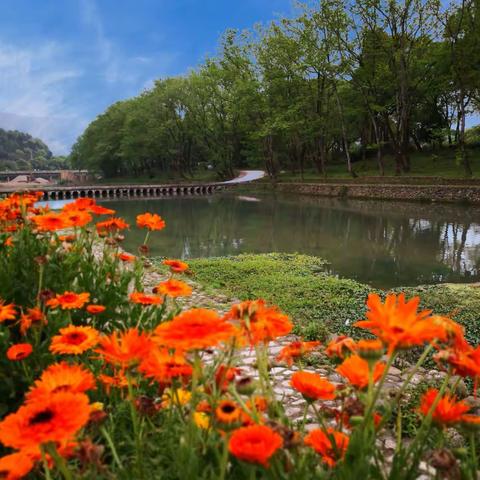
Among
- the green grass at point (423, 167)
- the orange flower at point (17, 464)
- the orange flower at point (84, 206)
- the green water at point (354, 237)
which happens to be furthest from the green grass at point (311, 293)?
the green grass at point (423, 167)

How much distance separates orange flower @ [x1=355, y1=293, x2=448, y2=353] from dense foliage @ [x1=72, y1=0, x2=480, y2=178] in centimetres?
2755

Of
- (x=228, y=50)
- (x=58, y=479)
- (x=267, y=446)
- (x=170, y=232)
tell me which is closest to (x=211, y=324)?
(x=267, y=446)

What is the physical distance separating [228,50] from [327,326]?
132 ft

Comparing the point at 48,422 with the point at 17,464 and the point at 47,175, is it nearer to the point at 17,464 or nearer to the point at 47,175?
the point at 17,464

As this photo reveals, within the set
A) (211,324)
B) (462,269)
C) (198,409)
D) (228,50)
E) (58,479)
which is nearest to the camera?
(211,324)

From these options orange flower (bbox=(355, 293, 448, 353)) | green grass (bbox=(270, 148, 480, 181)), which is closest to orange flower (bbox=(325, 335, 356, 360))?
orange flower (bbox=(355, 293, 448, 353))

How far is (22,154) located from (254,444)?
476ft

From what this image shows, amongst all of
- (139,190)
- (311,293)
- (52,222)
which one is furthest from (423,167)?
(52,222)

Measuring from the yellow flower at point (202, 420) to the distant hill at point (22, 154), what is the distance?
422 feet

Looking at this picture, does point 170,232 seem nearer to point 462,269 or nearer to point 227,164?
point 462,269

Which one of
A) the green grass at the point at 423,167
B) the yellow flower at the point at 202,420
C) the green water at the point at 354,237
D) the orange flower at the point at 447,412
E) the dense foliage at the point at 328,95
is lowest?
the green water at the point at 354,237

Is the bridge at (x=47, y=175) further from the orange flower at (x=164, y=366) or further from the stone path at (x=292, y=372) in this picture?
the orange flower at (x=164, y=366)

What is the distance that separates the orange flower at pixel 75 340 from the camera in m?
1.54

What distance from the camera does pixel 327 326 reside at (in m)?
5.98
